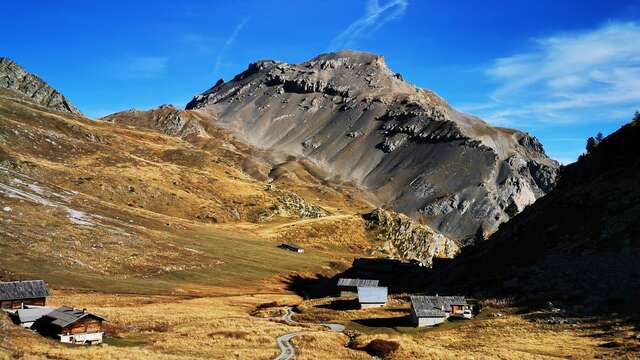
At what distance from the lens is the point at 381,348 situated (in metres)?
62.5

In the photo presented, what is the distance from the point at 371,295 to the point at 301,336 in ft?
103

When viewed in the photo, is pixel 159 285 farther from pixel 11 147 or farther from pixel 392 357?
pixel 11 147

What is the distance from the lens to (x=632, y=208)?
329 ft

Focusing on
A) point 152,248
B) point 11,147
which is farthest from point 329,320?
point 11,147

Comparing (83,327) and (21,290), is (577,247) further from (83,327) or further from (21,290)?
(21,290)

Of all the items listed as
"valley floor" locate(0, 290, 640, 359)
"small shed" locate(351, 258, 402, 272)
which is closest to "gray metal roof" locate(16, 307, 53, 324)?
"valley floor" locate(0, 290, 640, 359)

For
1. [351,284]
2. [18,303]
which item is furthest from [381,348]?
[351,284]

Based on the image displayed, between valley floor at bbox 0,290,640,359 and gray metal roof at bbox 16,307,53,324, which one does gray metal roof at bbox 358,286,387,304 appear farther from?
gray metal roof at bbox 16,307,53,324

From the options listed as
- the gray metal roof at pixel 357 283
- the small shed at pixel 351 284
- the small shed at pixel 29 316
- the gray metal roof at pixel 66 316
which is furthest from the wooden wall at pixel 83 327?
the gray metal roof at pixel 357 283

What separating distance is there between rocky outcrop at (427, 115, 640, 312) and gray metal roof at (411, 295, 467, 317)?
1351cm

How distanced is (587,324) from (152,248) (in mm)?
99313

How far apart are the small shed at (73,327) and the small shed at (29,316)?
1.16 metres

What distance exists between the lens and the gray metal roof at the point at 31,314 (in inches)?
2497

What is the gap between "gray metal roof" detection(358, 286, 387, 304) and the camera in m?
97.9
